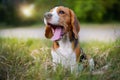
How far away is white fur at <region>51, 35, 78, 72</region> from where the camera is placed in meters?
5.91

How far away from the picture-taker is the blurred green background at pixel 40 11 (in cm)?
1684

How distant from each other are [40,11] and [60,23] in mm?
10431

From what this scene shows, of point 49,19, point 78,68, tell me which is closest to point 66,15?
point 49,19

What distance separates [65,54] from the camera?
6039mm

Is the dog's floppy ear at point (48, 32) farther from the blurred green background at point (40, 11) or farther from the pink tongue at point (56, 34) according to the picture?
the blurred green background at point (40, 11)

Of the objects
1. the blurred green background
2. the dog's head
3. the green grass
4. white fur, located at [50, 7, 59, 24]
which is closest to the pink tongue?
the dog's head

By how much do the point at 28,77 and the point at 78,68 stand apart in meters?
0.57

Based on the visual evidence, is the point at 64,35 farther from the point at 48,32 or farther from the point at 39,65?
the point at 39,65

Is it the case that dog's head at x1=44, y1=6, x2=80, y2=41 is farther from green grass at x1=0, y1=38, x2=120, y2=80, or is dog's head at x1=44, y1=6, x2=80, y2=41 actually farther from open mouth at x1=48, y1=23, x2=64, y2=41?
green grass at x1=0, y1=38, x2=120, y2=80

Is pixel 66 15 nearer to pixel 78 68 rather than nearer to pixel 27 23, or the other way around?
pixel 78 68

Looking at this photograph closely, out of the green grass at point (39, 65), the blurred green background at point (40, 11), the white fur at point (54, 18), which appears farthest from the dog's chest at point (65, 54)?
the blurred green background at point (40, 11)

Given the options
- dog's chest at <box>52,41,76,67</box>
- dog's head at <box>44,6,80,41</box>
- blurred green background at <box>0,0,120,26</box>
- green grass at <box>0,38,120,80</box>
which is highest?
dog's head at <box>44,6,80,41</box>

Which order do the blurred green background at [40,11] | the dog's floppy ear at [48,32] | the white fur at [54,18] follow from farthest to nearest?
1. the blurred green background at [40,11]
2. the dog's floppy ear at [48,32]
3. the white fur at [54,18]

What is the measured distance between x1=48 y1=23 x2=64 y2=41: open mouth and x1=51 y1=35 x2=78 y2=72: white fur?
135 mm
